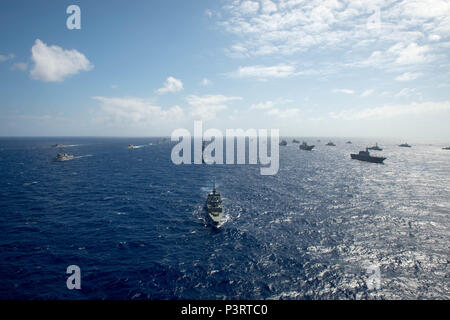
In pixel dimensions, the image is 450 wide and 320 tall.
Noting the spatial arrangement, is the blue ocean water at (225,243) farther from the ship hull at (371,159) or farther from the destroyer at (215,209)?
the ship hull at (371,159)

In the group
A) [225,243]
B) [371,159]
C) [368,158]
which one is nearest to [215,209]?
[225,243]

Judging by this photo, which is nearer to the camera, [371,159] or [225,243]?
[225,243]

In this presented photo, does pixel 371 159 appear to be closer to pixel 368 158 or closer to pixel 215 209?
pixel 368 158

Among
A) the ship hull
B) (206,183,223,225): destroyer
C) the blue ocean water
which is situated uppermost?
the ship hull

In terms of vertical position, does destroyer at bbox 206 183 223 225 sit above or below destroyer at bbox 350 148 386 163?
below

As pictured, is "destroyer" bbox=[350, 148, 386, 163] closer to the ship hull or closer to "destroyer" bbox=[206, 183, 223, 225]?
the ship hull

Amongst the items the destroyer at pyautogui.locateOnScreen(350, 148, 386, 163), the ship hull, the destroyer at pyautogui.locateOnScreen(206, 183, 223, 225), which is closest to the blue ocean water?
the destroyer at pyautogui.locateOnScreen(206, 183, 223, 225)

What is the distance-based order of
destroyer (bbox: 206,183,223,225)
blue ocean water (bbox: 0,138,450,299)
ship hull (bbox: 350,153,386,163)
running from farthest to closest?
ship hull (bbox: 350,153,386,163), destroyer (bbox: 206,183,223,225), blue ocean water (bbox: 0,138,450,299)

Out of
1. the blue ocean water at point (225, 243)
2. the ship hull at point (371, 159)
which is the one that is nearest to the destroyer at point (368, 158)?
the ship hull at point (371, 159)
